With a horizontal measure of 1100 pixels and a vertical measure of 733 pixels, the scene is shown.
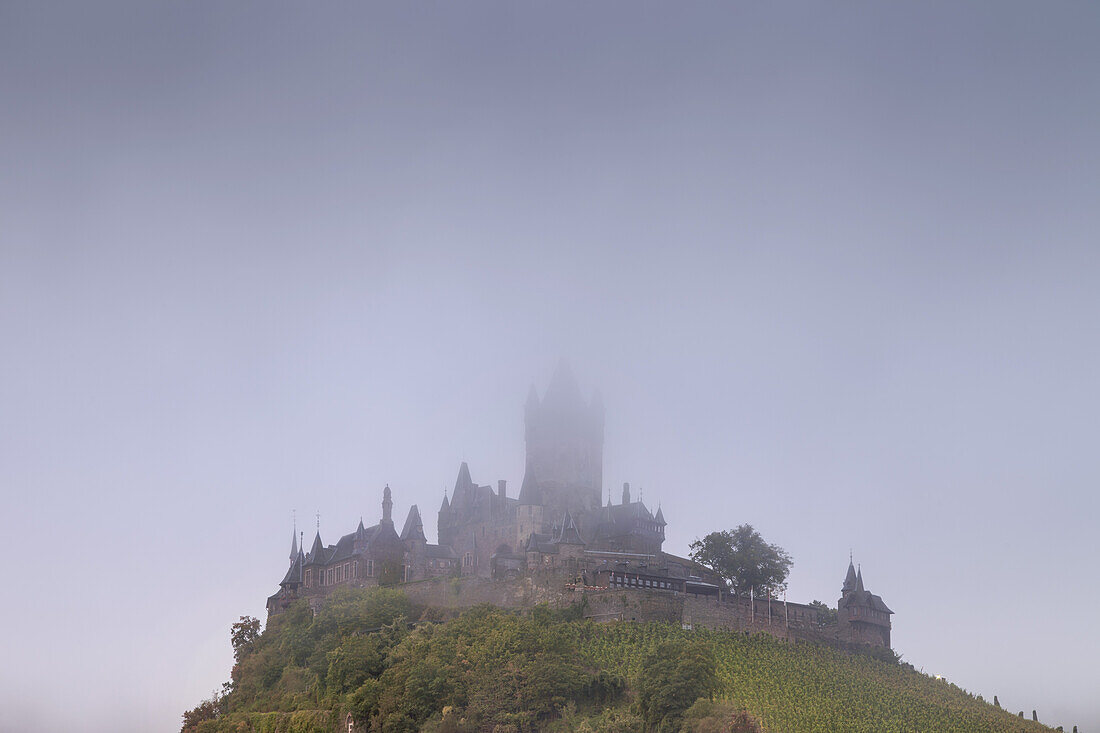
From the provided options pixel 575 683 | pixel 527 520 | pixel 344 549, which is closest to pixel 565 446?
pixel 527 520

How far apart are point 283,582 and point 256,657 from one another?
9.46m

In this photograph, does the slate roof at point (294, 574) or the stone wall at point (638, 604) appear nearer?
the stone wall at point (638, 604)

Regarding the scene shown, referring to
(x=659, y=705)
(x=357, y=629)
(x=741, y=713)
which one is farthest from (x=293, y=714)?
(x=741, y=713)

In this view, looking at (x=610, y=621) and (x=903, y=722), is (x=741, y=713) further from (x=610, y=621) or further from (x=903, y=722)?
(x=610, y=621)

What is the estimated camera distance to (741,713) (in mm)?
47656

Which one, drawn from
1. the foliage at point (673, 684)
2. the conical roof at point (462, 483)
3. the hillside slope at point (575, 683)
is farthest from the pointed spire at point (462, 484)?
the foliage at point (673, 684)

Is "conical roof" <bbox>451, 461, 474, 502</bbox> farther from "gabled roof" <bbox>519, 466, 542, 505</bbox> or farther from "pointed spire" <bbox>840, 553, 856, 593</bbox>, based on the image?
"pointed spire" <bbox>840, 553, 856, 593</bbox>

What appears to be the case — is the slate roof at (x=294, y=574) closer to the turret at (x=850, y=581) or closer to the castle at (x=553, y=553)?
the castle at (x=553, y=553)

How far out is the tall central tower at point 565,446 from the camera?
84625 mm

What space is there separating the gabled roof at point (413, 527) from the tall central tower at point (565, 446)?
958cm

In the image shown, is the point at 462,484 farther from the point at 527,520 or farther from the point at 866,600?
the point at 866,600

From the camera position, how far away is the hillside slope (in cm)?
5056

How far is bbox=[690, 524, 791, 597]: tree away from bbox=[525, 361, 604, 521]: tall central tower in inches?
581

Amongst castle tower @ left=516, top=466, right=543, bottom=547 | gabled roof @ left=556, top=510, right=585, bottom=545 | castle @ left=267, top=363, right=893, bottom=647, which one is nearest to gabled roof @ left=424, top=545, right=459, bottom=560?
castle @ left=267, top=363, right=893, bottom=647
